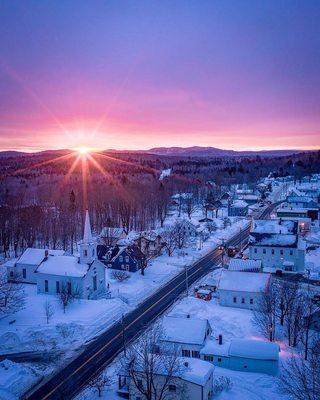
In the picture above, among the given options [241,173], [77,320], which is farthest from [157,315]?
[241,173]

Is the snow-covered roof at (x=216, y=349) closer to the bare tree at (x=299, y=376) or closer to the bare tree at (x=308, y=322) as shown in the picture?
the bare tree at (x=299, y=376)

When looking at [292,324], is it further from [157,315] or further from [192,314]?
[157,315]

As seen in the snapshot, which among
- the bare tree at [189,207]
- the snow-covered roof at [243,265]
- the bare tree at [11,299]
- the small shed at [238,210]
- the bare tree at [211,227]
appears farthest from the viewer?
the small shed at [238,210]

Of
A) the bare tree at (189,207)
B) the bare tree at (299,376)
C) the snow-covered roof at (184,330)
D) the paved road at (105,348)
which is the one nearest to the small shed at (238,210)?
the bare tree at (189,207)

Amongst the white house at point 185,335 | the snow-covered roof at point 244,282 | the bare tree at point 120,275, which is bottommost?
the bare tree at point 120,275

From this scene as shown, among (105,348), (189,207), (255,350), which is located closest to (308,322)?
(255,350)

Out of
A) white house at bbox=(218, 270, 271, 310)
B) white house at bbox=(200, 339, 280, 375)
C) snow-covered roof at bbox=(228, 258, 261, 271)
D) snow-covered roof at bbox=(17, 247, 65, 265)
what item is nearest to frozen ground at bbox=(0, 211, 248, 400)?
snow-covered roof at bbox=(17, 247, 65, 265)
